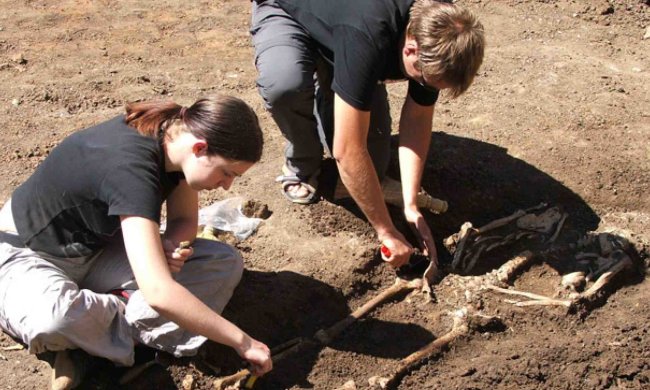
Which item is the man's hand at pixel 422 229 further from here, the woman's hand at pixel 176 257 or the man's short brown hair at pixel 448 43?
the woman's hand at pixel 176 257

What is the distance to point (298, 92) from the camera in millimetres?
4156

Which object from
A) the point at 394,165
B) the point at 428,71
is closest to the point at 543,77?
the point at 394,165

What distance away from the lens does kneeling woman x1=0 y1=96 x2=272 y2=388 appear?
2926mm

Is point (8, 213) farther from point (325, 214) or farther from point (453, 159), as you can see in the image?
point (453, 159)

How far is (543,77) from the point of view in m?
5.86

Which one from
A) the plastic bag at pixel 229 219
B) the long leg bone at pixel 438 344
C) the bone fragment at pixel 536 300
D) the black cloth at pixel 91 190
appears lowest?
the long leg bone at pixel 438 344

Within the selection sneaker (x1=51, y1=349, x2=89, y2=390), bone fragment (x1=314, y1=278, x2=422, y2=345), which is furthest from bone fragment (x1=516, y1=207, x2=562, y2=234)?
sneaker (x1=51, y1=349, x2=89, y2=390)

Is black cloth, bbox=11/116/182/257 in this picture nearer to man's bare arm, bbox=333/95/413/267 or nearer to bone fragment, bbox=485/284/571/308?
man's bare arm, bbox=333/95/413/267

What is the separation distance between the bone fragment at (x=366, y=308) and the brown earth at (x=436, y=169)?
0.05 m

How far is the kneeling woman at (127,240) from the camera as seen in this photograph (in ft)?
9.60

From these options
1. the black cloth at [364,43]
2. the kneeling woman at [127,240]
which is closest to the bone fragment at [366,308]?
the kneeling woman at [127,240]

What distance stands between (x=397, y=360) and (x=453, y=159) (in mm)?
1497

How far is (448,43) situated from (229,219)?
5.20 feet

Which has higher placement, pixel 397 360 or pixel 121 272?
pixel 121 272
